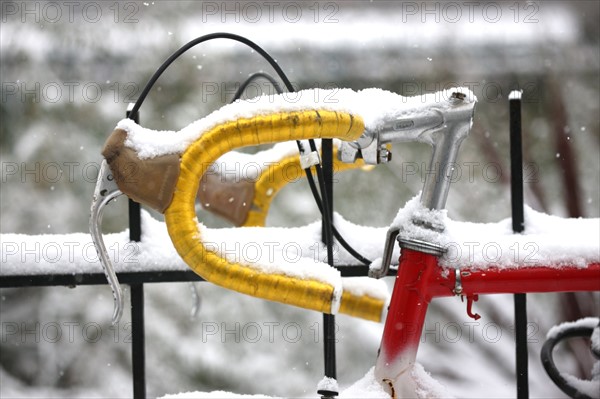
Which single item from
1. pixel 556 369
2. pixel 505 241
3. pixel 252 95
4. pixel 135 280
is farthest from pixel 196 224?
pixel 252 95

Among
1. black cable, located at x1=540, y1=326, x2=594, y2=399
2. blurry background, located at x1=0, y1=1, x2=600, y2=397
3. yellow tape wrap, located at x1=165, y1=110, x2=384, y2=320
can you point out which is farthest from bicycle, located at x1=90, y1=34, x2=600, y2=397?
blurry background, located at x1=0, y1=1, x2=600, y2=397

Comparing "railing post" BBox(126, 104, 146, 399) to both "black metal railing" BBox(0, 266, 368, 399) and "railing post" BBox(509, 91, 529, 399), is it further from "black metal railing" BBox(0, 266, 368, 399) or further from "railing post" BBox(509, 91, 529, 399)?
"railing post" BBox(509, 91, 529, 399)

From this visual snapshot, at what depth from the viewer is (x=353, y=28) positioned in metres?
4.67

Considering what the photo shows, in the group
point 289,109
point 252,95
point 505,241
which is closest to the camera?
point 289,109

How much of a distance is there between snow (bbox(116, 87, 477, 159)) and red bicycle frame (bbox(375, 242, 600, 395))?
196mm

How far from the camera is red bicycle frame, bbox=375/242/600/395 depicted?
3.26ft

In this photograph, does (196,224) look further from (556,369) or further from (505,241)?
(556,369)

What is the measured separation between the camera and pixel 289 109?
36.1 inches

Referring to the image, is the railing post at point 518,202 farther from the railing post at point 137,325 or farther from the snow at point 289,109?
the railing post at point 137,325

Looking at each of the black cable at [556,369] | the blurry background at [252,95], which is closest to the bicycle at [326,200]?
the black cable at [556,369]

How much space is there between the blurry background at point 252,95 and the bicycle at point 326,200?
2628 millimetres

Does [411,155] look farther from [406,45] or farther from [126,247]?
[126,247]

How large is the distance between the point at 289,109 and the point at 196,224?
0.63ft

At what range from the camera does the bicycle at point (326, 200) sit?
0.91 m
